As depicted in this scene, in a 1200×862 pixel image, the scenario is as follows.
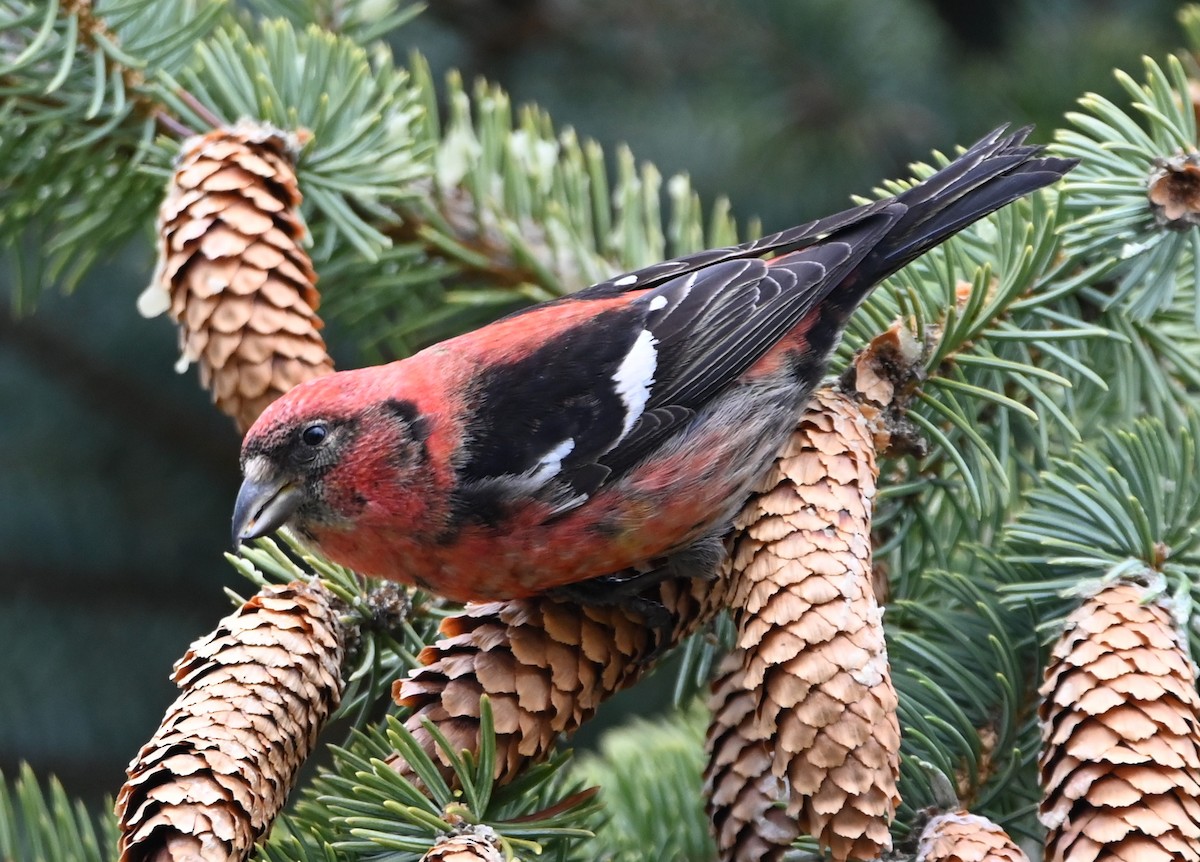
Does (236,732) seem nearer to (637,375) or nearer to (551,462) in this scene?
(551,462)

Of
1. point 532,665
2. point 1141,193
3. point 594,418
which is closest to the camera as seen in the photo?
point 532,665

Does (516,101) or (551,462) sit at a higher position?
(516,101)

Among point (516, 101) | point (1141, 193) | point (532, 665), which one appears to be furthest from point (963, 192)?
point (516, 101)

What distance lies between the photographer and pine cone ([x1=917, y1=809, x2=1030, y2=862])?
3.77 feet

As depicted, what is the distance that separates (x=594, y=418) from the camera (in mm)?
1737

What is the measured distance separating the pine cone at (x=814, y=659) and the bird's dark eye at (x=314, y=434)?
2.02ft

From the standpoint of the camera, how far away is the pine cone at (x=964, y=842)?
1149 millimetres

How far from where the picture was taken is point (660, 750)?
1.92m

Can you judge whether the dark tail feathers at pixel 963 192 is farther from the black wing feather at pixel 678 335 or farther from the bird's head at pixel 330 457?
the bird's head at pixel 330 457

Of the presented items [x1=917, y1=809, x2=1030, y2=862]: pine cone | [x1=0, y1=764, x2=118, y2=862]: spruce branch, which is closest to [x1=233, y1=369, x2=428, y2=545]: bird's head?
[x1=0, y1=764, x2=118, y2=862]: spruce branch

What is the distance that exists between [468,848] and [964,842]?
19.1 inches

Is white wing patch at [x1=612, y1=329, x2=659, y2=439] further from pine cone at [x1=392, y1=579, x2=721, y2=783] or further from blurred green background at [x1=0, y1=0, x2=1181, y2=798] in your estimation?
blurred green background at [x1=0, y1=0, x2=1181, y2=798]

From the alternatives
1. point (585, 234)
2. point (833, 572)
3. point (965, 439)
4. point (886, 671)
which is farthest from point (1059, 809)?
point (585, 234)

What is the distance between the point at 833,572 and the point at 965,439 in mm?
408
